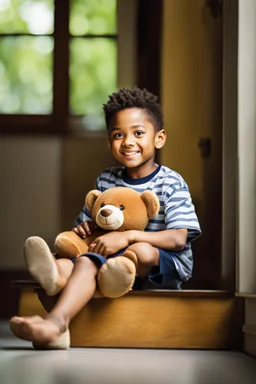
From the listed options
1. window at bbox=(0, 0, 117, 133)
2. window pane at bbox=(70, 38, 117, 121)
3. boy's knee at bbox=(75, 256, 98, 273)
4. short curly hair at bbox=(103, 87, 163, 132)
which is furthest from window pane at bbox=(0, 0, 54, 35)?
boy's knee at bbox=(75, 256, 98, 273)

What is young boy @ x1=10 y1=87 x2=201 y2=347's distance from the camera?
1.59 metres

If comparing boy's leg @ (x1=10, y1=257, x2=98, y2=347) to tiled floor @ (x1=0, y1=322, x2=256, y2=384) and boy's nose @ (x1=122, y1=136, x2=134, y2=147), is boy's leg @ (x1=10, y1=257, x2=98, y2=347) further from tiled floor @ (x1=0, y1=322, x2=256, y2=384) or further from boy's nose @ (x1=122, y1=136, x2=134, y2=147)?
boy's nose @ (x1=122, y1=136, x2=134, y2=147)

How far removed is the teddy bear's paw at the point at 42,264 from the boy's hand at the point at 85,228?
8.4 inches

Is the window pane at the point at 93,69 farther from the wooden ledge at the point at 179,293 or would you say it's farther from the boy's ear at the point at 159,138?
the wooden ledge at the point at 179,293

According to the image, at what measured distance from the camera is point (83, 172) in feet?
9.84

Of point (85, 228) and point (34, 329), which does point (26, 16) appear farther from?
point (34, 329)

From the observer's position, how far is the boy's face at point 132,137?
1.90 m

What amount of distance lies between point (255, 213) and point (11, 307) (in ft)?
4.78

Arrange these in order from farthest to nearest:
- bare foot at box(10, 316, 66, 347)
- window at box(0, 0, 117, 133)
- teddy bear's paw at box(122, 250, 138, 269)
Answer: window at box(0, 0, 117, 133) → teddy bear's paw at box(122, 250, 138, 269) → bare foot at box(10, 316, 66, 347)

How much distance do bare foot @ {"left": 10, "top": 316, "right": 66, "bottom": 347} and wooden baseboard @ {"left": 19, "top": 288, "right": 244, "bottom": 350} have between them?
0.24 m

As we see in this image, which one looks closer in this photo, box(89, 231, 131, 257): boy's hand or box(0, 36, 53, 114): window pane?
box(89, 231, 131, 257): boy's hand

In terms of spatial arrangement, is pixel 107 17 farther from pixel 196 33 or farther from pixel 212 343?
pixel 212 343

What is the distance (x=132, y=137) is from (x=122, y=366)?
0.69 m

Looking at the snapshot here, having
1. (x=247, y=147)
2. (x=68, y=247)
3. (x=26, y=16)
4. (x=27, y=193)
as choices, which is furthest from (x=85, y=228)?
(x=26, y=16)
